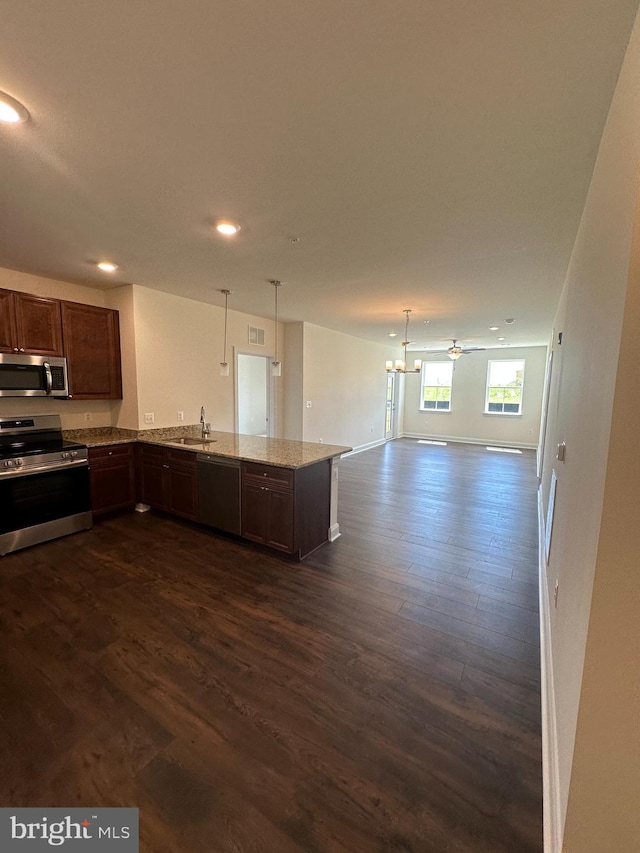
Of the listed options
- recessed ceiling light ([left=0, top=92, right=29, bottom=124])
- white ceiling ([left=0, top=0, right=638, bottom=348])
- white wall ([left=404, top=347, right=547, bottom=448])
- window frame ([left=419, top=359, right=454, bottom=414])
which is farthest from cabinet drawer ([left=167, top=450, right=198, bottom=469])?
white wall ([left=404, top=347, right=547, bottom=448])

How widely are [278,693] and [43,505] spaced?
9.98 ft

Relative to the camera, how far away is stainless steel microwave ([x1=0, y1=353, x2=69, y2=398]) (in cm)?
346

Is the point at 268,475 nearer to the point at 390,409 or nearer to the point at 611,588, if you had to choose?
the point at 611,588

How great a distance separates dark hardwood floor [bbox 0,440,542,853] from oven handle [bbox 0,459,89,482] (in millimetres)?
741

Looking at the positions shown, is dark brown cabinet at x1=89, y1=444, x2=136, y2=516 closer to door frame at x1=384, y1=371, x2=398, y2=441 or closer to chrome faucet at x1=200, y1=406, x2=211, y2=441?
chrome faucet at x1=200, y1=406, x2=211, y2=441

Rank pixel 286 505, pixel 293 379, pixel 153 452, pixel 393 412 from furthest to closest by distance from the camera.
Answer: pixel 393 412 < pixel 293 379 < pixel 153 452 < pixel 286 505

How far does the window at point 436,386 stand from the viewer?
33.9 ft

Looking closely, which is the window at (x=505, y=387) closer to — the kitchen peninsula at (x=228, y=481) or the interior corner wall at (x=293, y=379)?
the interior corner wall at (x=293, y=379)

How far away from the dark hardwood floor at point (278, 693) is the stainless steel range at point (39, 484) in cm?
23

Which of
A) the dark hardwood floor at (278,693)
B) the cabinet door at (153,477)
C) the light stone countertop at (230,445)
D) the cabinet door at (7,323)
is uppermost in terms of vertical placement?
A: the cabinet door at (7,323)

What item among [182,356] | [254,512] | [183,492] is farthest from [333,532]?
[182,356]

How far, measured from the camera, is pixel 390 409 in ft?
33.3

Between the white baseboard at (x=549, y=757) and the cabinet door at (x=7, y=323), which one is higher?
the cabinet door at (x=7, y=323)

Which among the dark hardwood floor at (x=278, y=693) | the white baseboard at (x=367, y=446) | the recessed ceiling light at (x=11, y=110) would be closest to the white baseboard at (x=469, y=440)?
the white baseboard at (x=367, y=446)
